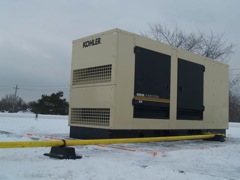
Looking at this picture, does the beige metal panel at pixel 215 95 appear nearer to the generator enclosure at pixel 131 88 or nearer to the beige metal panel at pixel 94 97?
the generator enclosure at pixel 131 88

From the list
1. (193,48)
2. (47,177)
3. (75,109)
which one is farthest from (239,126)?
(47,177)

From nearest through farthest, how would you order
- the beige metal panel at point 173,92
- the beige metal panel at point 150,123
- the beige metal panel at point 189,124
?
the beige metal panel at point 150,123, the beige metal panel at point 173,92, the beige metal panel at point 189,124

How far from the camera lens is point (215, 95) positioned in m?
12.5

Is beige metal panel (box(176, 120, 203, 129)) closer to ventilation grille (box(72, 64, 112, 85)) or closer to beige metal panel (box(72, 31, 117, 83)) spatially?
ventilation grille (box(72, 64, 112, 85))

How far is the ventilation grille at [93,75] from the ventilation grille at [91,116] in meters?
0.80

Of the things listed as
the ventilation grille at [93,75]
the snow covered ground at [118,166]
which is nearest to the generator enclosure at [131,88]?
the ventilation grille at [93,75]

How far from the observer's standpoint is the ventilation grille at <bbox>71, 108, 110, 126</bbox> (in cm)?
872

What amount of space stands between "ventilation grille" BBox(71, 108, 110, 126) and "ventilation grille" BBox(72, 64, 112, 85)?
80 cm

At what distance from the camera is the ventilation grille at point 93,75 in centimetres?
879

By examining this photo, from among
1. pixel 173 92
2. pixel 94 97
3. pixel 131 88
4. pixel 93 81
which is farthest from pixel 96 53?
pixel 173 92

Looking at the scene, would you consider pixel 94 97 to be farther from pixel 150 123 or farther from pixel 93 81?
pixel 150 123

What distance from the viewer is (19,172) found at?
452 centimetres

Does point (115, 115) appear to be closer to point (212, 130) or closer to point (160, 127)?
point (160, 127)

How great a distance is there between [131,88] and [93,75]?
1211mm
